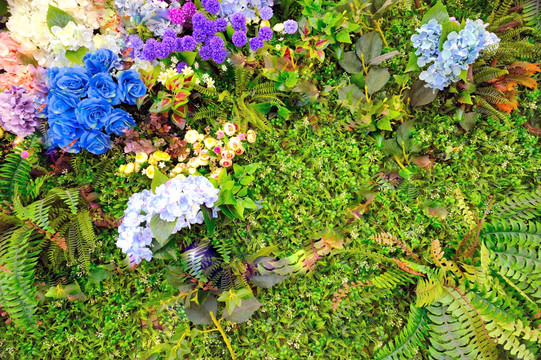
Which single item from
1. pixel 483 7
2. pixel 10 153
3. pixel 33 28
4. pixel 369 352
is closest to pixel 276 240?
pixel 369 352

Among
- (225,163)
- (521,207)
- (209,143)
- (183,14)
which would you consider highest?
(183,14)

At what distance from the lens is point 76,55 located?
5.95 feet

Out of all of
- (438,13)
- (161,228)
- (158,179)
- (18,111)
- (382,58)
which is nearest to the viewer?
(161,228)

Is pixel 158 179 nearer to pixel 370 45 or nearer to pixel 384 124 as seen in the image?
pixel 384 124

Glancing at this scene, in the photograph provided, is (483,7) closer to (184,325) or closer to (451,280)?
(451,280)

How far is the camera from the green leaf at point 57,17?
181 cm

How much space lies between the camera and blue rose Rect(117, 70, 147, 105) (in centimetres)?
181

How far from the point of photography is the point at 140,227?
170cm

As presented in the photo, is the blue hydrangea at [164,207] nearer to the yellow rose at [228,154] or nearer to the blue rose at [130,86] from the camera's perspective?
the yellow rose at [228,154]

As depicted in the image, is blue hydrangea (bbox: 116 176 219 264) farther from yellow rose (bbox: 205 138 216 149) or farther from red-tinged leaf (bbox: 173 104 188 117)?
red-tinged leaf (bbox: 173 104 188 117)

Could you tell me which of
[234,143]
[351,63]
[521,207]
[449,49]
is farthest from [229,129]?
[521,207]

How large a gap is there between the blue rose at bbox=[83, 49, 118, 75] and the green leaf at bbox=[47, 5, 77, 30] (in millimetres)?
235

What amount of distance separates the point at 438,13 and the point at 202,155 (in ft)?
5.24

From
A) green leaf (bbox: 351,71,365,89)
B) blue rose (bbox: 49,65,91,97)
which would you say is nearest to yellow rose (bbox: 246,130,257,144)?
green leaf (bbox: 351,71,365,89)
